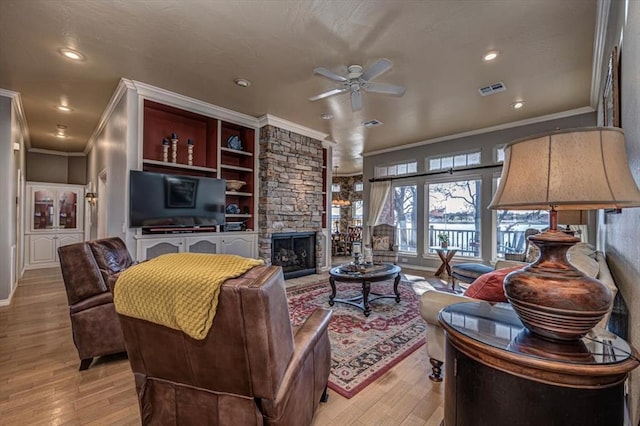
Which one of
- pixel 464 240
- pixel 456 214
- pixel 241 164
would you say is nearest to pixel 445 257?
pixel 464 240

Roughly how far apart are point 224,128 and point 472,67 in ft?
12.6

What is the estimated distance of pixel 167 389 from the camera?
51.2 inches

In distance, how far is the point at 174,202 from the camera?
398 cm

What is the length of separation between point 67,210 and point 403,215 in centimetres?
825

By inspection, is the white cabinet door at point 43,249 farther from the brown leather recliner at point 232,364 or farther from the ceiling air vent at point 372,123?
the brown leather recliner at point 232,364

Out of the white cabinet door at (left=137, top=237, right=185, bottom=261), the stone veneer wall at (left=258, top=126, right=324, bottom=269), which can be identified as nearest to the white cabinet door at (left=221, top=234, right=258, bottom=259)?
the stone veneer wall at (left=258, top=126, right=324, bottom=269)

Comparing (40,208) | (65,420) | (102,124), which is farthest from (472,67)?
(40,208)

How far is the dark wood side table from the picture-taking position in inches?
35.6

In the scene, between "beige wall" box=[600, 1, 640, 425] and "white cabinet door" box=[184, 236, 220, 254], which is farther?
"white cabinet door" box=[184, 236, 220, 254]

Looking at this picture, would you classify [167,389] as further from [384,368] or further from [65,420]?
[384,368]

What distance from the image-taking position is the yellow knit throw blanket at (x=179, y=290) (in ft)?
3.39

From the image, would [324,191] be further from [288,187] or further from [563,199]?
[563,199]

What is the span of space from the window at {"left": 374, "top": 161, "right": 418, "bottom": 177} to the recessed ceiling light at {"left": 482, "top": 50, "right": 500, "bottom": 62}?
361cm

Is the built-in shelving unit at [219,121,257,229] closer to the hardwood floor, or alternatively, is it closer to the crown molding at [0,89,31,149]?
the crown molding at [0,89,31,149]
